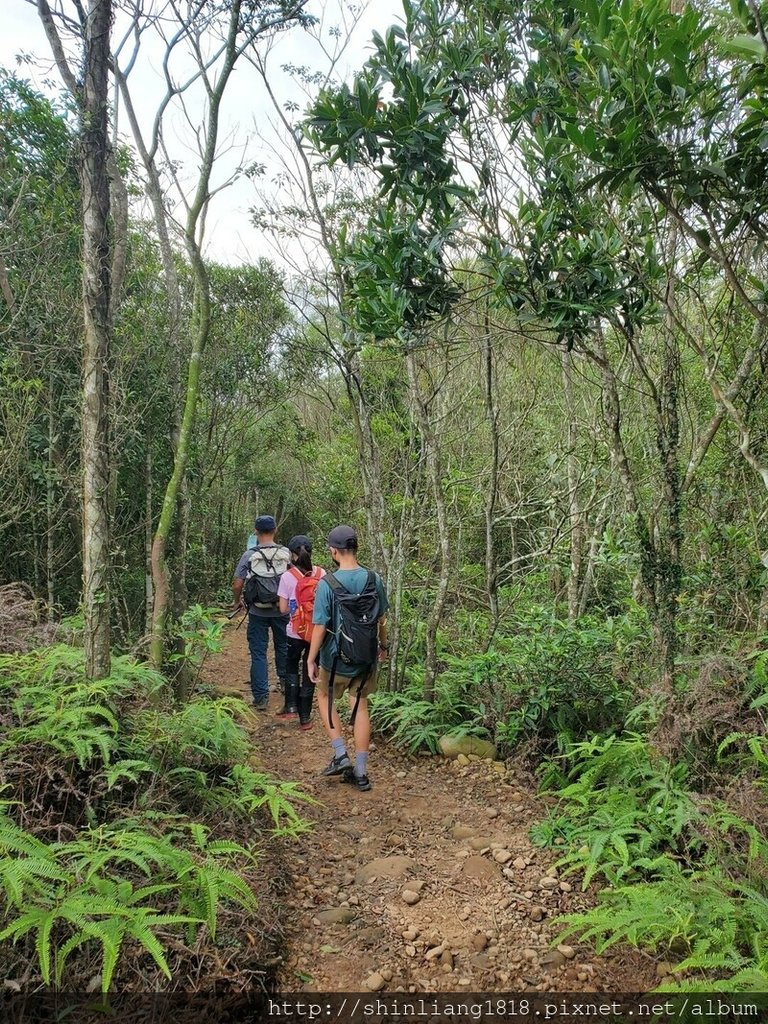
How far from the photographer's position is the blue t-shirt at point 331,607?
4.49 m

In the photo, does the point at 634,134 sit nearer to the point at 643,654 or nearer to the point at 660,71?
the point at 660,71

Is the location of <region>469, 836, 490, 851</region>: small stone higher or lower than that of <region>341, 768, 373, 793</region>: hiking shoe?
lower

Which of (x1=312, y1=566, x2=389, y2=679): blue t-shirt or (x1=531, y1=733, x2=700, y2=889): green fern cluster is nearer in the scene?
(x1=531, y1=733, x2=700, y2=889): green fern cluster

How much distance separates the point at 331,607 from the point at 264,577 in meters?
2.02

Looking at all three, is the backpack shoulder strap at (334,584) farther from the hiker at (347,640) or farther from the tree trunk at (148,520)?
the tree trunk at (148,520)

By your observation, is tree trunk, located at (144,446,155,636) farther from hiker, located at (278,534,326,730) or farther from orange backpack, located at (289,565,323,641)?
orange backpack, located at (289,565,323,641)

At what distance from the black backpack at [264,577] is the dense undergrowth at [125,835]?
2.02m

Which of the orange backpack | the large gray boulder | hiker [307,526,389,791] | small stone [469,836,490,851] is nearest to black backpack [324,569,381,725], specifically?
hiker [307,526,389,791]

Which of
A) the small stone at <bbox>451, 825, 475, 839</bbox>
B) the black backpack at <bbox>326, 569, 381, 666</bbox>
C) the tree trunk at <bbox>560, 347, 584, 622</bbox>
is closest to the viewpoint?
the small stone at <bbox>451, 825, 475, 839</bbox>

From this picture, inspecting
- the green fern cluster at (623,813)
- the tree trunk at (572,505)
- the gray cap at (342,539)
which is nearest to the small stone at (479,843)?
the green fern cluster at (623,813)

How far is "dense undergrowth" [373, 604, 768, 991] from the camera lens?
2.63 metres

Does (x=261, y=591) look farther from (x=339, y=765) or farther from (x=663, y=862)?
(x=663, y=862)

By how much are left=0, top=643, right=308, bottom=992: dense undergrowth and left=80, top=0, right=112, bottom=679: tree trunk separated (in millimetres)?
424

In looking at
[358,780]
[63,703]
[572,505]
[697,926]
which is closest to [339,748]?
[358,780]
